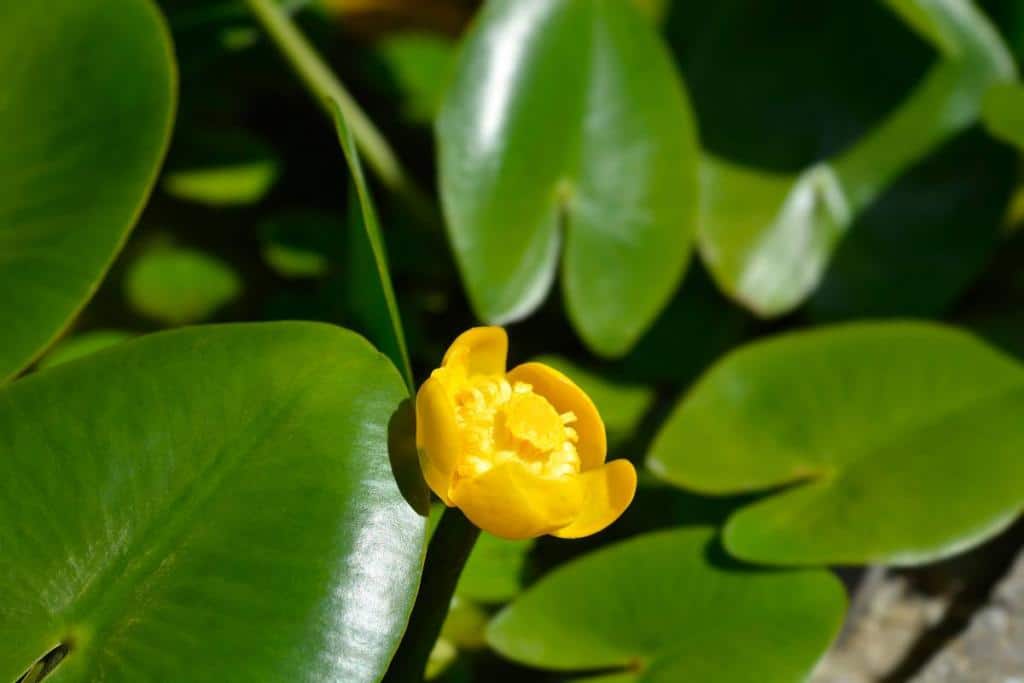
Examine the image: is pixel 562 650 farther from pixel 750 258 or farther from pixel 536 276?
pixel 750 258

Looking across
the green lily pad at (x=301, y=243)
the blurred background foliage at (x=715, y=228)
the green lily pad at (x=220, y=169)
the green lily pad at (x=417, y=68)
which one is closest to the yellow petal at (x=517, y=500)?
the blurred background foliage at (x=715, y=228)

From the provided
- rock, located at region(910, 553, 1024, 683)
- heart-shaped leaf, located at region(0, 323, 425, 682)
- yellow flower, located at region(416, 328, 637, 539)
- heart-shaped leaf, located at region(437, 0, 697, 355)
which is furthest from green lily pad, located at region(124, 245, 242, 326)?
rock, located at region(910, 553, 1024, 683)

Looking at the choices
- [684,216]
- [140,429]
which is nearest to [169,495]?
[140,429]

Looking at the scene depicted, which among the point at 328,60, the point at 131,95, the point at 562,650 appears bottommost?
the point at 562,650

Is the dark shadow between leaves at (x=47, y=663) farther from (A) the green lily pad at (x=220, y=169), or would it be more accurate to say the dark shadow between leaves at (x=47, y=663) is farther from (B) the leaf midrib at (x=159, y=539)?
(A) the green lily pad at (x=220, y=169)

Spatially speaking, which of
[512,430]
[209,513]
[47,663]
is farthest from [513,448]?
[47,663]

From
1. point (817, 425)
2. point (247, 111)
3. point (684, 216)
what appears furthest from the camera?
point (247, 111)
